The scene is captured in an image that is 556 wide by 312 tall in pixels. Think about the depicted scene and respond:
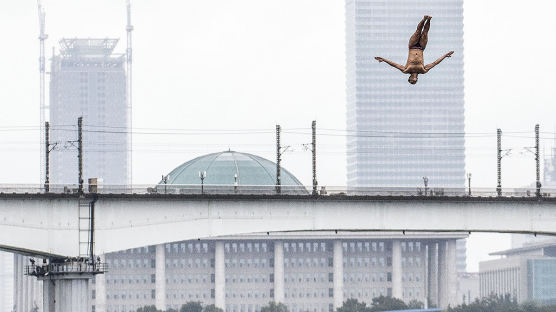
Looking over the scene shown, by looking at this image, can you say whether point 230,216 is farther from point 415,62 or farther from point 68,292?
point 415,62

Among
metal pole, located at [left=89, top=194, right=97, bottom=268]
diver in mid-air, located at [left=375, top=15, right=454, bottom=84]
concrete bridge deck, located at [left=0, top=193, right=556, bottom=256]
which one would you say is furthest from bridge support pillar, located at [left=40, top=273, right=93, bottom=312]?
diver in mid-air, located at [left=375, top=15, right=454, bottom=84]

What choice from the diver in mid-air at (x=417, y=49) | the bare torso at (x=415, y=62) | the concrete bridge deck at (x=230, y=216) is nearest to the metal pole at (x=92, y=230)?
the concrete bridge deck at (x=230, y=216)

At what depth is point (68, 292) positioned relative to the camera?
4188 inches

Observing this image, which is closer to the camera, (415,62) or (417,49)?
(417,49)

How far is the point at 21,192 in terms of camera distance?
4220 inches

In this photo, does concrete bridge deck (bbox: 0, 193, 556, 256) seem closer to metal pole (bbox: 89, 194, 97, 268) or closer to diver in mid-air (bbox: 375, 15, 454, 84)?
metal pole (bbox: 89, 194, 97, 268)

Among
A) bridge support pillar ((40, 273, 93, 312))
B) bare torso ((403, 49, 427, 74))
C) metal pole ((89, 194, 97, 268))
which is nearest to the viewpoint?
bare torso ((403, 49, 427, 74))

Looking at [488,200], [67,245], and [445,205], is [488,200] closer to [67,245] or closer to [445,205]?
[445,205]

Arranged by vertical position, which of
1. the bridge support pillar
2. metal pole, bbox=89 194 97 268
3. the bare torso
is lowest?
the bridge support pillar

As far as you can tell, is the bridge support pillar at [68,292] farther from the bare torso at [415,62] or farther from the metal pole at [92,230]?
the bare torso at [415,62]

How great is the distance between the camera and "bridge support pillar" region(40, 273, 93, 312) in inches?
4173

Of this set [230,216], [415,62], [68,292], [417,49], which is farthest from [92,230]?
[417,49]

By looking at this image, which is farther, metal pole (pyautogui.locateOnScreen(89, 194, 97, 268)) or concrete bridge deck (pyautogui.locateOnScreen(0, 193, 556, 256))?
metal pole (pyautogui.locateOnScreen(89, 194, 97, 268))

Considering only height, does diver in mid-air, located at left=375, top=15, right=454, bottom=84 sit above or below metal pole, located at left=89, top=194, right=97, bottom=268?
above
